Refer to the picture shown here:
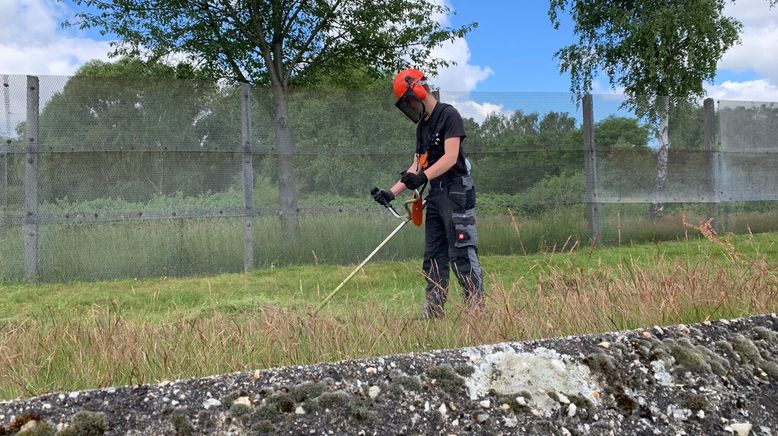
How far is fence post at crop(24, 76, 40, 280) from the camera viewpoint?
27.5ft

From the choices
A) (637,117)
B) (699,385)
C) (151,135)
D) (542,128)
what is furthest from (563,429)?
(637,117)

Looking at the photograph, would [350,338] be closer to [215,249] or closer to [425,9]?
[215,249]

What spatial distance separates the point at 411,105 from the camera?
16.3 ft

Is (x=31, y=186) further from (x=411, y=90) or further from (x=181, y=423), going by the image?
(x=181, y=423)

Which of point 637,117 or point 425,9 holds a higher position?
point 425,9

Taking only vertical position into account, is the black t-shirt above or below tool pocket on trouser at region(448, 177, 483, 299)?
above

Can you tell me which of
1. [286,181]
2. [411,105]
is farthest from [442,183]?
[286,181]

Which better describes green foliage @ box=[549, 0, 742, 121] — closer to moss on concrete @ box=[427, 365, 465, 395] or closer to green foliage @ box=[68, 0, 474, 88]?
green foliage @ box=[68, 0, 474, 88]

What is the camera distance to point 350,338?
8.19ft

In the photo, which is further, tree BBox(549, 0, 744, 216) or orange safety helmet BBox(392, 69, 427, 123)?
tree BBox(549, 0, 744, 216)

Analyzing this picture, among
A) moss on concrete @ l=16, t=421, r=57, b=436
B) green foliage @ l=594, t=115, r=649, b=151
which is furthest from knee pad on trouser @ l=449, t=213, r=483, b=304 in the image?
green foliage @ l=594, t=115, r=649, b=151

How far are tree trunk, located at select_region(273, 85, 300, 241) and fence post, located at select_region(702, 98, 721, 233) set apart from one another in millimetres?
7534

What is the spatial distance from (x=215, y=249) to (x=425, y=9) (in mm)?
6116

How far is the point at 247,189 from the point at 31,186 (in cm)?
281
